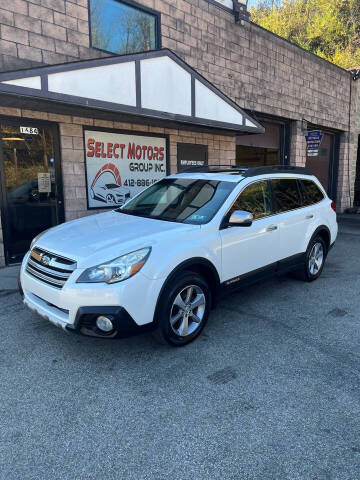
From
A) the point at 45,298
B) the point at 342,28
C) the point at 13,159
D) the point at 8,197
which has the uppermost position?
the point at 342,28

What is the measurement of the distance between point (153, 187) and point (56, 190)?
10.3 feet

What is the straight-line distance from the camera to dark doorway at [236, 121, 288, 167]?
11.7 meters

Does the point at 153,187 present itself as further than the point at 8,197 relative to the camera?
No

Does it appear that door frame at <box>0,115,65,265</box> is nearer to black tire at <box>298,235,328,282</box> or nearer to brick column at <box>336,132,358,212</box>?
black tire at <box>298,235,328,282</box>

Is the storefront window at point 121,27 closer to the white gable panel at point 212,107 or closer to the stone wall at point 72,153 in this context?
the stone wall at point 72,153

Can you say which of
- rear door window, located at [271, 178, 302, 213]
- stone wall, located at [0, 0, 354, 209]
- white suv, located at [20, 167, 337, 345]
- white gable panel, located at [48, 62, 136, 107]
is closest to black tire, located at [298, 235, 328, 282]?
white suv, located at [20, 167, 337, 345]

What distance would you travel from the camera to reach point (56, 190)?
720cm

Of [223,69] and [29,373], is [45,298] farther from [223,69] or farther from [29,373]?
[223,69]

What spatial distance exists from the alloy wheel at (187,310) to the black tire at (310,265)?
2.43m

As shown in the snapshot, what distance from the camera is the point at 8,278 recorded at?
5852 mm

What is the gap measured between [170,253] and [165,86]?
4.61 m

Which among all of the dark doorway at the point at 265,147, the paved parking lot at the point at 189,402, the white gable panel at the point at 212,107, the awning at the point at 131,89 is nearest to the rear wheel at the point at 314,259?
the paved parking lot at the point at 189,402

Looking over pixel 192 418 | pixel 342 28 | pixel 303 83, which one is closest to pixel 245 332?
pixel 192 418

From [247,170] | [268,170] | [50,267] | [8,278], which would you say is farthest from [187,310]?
[8,278]
